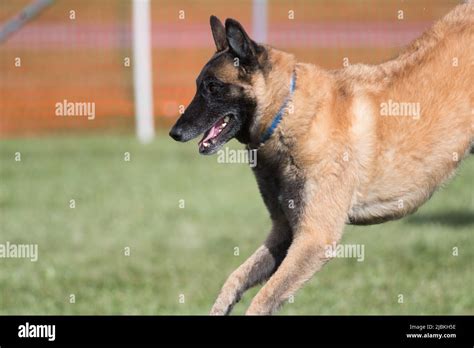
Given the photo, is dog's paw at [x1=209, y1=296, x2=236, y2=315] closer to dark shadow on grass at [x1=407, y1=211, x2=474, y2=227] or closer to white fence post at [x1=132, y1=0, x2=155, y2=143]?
dark shadow on grass at [x1=407, y1=211, x2=474, y2=227]

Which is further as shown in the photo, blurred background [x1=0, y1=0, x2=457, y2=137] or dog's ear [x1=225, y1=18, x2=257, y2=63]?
blurred background [x1=0, y1=0, x2=457, y2=137]

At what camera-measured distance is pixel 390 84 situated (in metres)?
5.68

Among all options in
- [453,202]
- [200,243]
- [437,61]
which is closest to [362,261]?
[200,243]

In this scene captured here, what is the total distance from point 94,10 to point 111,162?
29.2 feet

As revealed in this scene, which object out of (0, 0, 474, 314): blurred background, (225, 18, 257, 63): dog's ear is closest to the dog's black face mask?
(225, 18, 257, 63): dog's ear

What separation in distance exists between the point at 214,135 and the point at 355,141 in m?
0.74

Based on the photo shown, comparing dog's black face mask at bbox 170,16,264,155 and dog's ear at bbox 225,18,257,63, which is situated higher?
dog's ear at bbox 225,18,257,63

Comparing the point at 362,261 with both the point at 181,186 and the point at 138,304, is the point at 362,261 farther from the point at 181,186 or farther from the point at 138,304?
the point at 181,186

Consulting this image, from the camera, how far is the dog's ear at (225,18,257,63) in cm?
529
